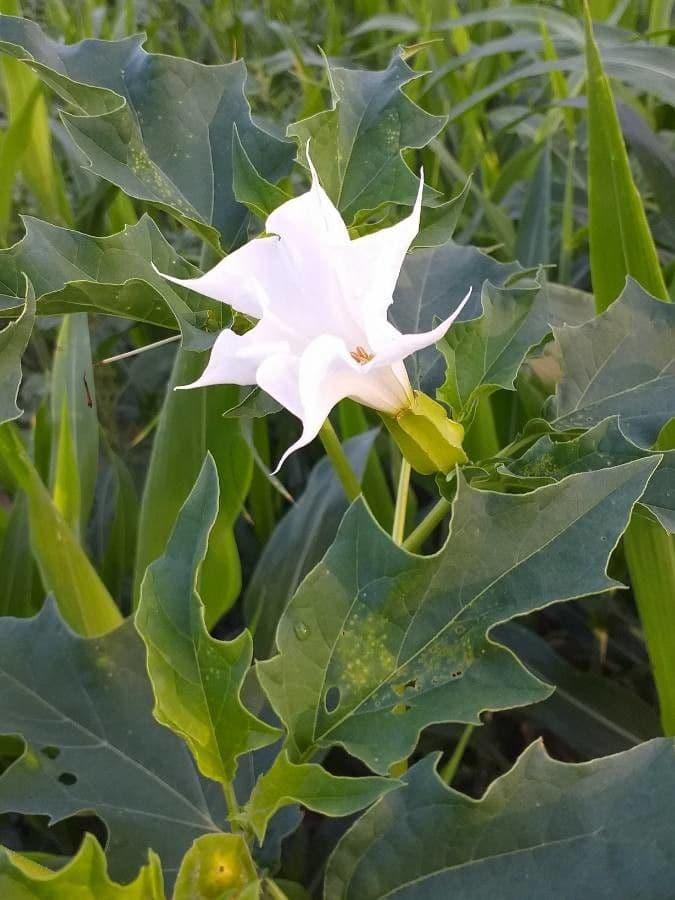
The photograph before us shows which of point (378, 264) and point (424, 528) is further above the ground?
point (378, 264)

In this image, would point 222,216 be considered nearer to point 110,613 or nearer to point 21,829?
point 110,613

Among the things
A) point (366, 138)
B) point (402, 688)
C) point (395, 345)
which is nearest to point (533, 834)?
point (402, 688)

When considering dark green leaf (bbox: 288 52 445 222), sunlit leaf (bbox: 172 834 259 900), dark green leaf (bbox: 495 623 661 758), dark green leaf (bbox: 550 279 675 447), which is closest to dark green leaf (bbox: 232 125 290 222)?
dark green leaf (bbox: 288 52 445 222)

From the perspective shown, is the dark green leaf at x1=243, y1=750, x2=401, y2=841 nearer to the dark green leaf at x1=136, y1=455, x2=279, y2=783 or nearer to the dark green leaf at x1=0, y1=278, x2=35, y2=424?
the dark green leaf at x1=136, y1=455, x2=279, y2=783

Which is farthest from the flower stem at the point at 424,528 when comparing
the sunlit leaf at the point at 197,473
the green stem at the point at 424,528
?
the sunlit leaf at the point at 197,473

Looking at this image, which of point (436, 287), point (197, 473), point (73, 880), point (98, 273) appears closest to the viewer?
point (73, 880)

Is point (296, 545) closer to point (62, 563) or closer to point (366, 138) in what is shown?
point (62, 563)

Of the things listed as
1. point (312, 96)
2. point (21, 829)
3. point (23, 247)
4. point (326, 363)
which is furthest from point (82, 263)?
point (312, 96)
